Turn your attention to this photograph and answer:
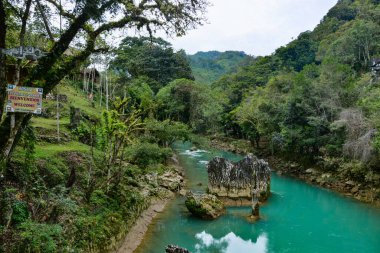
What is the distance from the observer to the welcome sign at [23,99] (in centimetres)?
691

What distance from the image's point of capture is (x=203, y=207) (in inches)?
662

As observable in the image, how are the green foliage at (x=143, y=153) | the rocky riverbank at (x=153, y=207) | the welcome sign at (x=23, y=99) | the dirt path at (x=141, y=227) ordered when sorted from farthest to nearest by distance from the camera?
the green foliage at (x=143, y=153) → the rocky riverbank at (x=153, y=207) → the dirt path at (x=141, y=227) → the welcome sign at (x=23, y=99)

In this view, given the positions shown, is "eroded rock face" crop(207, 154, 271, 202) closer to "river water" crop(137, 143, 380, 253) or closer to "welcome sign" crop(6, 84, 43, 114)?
"river water" crop(137, 143, 380, 253)

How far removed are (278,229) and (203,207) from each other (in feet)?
12.6

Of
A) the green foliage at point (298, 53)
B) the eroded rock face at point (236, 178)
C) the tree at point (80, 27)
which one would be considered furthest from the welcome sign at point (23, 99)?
the green foliage at point (298, 53)

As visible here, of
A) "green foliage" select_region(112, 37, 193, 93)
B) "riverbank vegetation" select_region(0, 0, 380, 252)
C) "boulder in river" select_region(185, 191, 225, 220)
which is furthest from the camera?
"green foliage" select_region(112, 37, 193, 93)

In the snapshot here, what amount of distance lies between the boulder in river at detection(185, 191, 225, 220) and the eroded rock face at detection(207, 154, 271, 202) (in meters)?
2.72

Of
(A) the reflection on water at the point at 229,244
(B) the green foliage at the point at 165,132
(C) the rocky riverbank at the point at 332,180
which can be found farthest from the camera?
(B) the green foliage at the point at 165,132

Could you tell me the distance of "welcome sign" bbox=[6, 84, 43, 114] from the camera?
691 cm

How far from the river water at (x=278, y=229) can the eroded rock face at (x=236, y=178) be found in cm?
138

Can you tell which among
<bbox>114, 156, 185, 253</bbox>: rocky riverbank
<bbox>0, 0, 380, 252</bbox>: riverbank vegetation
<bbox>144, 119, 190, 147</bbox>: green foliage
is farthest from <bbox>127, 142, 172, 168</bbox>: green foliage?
<bbox>144, 119, 190, 147</bbox>: green foliage

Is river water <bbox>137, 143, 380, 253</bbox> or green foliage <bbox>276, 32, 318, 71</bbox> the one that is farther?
green foliage <bbox>276, 32, 318, 71</bbox>

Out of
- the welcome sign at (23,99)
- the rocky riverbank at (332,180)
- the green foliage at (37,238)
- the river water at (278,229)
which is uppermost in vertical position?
the welcome sign at (23,99)

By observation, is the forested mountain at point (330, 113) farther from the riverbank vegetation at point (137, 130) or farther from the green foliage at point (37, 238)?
the green foliage at point (37, 238)
